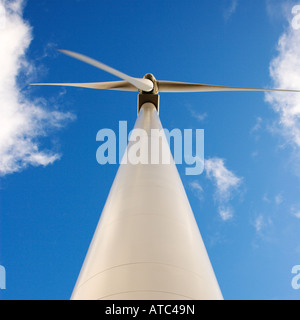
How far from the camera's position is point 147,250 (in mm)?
6195

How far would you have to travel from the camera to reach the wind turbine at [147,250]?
18.1 feet

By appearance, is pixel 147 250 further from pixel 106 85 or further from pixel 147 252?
pixel 106 85

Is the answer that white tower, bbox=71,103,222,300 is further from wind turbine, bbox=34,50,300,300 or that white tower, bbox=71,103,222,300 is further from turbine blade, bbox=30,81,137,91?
turbine blade, bbox=30,81,137,91

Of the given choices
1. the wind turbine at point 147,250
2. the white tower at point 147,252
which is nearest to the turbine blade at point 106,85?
the wind turbine at point 147,250

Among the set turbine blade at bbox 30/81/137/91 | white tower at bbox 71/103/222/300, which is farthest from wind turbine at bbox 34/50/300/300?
turbine blade at bbox 30/81/137/91

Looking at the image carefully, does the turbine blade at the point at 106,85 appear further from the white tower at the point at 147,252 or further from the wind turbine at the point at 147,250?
the white tower at the point at 147,252

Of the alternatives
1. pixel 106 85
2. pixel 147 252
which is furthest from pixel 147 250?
pixel 106 85

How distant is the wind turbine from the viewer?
5.53 m

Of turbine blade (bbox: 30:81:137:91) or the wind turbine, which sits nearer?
the wind turbine

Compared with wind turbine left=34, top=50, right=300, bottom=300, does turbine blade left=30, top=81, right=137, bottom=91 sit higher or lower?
higher

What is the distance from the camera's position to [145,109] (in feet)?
61.0

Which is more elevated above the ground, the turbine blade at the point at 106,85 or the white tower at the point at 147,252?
the turbine blade at the point at 106,85
